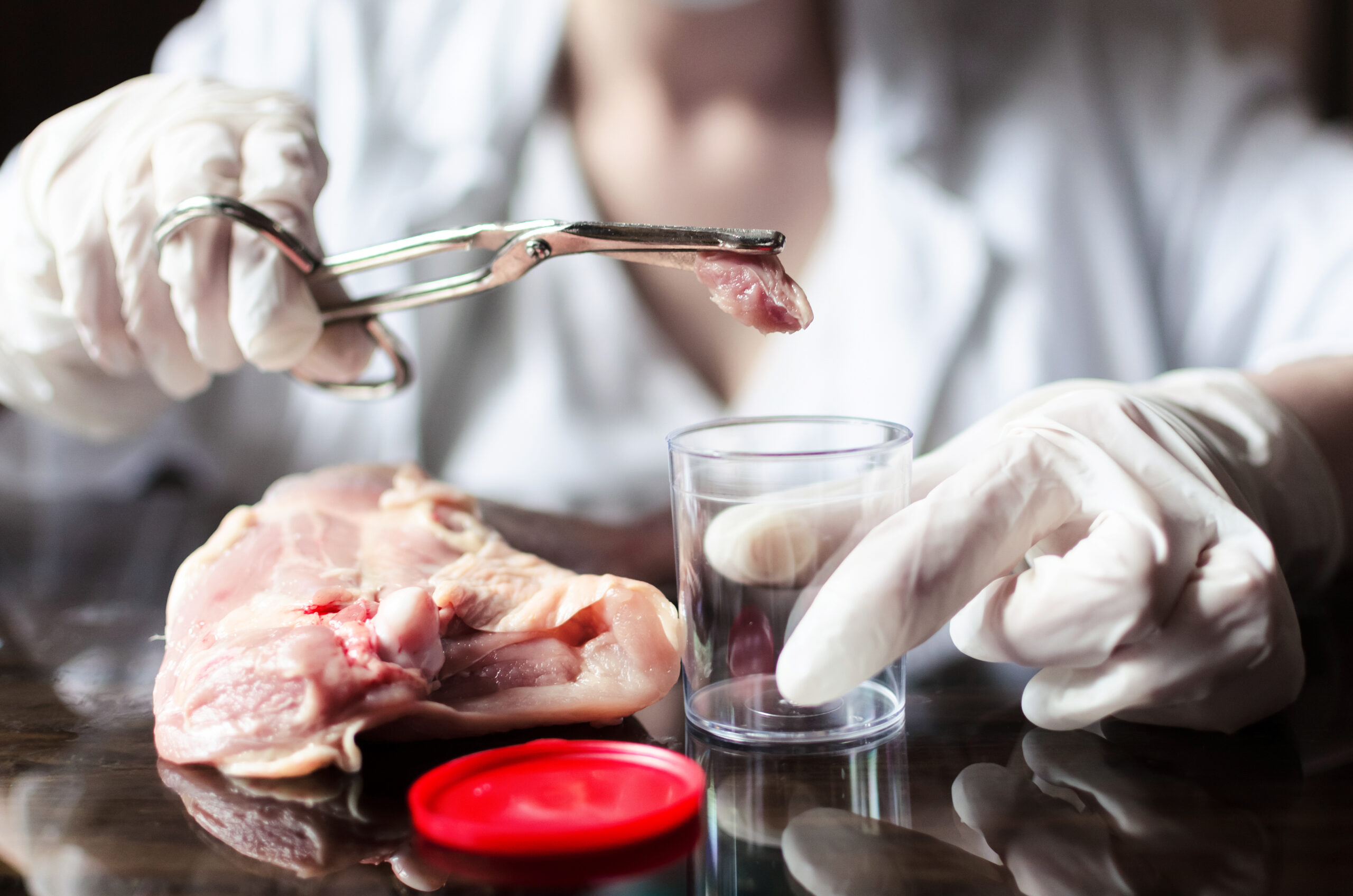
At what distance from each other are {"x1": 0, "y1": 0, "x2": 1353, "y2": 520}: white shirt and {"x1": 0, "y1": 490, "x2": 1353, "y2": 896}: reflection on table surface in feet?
2.65

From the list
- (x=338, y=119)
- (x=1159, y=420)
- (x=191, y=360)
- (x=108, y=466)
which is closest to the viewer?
(x=1159, y=420)

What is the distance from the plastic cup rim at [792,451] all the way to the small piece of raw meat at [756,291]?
0.07m

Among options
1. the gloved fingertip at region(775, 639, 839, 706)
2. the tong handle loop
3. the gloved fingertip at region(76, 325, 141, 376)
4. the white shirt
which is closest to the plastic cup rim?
the gloved fingertip at region(775, 639, 839, 706)

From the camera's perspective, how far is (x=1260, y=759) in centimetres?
61

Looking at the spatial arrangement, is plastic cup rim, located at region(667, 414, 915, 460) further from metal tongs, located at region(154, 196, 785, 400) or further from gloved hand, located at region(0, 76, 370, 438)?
gloved hand, located at region(0, 76, 370, 438)

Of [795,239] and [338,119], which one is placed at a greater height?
[338,119]

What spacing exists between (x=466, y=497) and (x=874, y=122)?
96cm

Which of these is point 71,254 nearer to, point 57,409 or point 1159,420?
point 57,409

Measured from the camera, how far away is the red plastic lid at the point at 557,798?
1.59ft

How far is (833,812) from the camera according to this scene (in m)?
0.55

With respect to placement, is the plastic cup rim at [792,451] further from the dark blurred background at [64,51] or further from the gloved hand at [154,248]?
the dark blurred background at [64,51]

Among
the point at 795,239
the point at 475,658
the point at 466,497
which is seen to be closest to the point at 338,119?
the point at 795,239

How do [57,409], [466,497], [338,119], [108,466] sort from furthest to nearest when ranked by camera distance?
[108,466], [338,119], [57,409], [466,497]

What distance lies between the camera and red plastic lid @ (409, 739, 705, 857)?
486 millimetres
